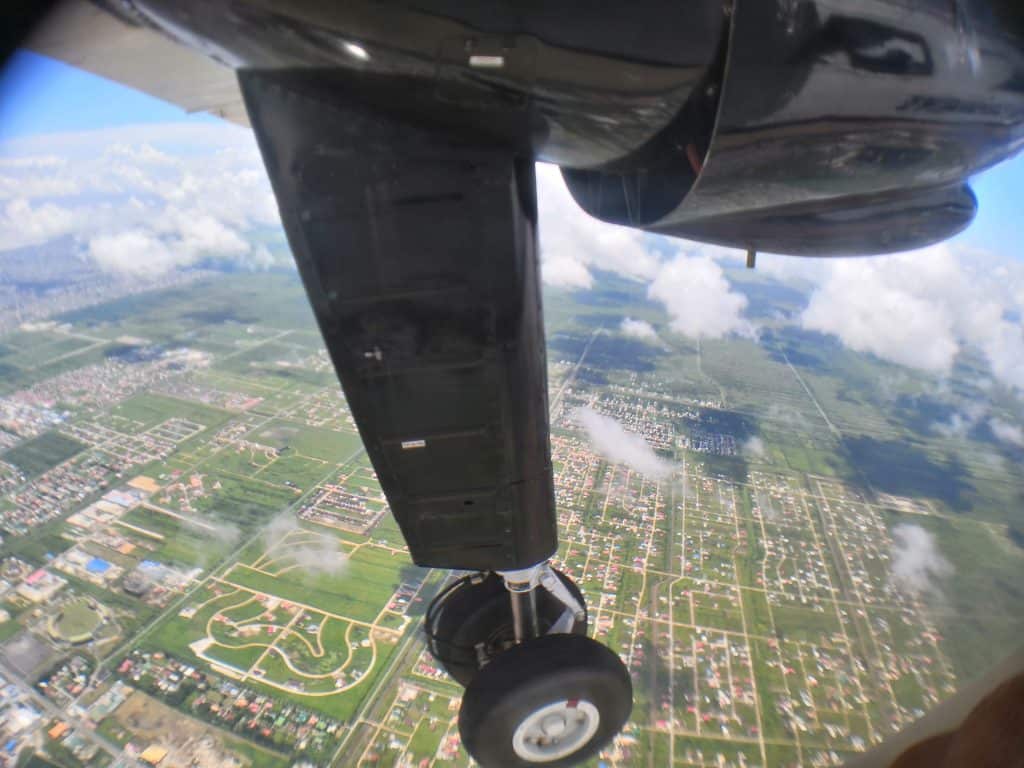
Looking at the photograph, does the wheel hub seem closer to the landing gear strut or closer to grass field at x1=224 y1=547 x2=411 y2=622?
the landing gear strut

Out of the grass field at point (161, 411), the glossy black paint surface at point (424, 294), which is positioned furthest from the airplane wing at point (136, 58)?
the grass field at point (161, 411)

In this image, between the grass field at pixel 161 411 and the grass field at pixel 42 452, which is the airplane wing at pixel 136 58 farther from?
the grass field at pixel 42 452

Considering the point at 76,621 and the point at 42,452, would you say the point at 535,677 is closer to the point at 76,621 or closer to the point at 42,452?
the point at 76,621

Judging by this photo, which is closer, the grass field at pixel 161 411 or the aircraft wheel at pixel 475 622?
the aircraft wheel at pixel 475 622

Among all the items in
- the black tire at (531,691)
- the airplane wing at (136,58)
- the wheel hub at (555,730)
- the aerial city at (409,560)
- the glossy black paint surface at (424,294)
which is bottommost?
the aerial city at (409,560)

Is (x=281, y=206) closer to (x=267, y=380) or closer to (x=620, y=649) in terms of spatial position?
(x=620, y=649)

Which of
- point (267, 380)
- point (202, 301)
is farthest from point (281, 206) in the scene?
point (202, 301)

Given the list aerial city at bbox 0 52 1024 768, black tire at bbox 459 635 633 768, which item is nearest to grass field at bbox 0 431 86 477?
aerial city at bbox 0 52 1024 768

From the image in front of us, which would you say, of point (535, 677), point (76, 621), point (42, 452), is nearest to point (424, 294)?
point (535, 677)
